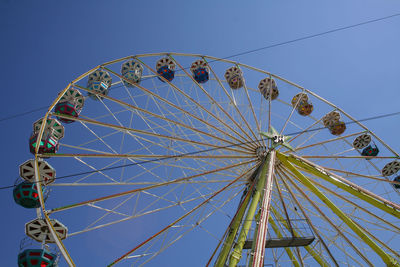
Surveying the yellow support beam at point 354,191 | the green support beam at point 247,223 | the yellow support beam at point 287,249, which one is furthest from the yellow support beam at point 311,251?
the yellow support beam at point 354,191

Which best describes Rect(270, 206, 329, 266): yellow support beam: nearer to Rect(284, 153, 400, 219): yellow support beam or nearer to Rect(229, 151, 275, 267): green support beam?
Rect(229, 151, 275, 267): green support beam

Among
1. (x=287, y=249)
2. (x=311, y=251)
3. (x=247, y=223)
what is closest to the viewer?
(x=247, y=223)

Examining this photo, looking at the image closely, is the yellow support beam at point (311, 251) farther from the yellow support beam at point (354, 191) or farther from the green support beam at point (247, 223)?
the yellow support beam at point (354, 191)

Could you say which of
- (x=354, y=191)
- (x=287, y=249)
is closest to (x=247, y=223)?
(x=354, y=191)

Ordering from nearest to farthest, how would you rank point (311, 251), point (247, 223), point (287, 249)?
1. point (247, 223)
2. point (311, 251)
3. point (287, 249)

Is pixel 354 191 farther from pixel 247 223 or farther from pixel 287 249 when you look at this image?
pixel 287 249

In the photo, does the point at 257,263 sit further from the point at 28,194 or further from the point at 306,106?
the point at 306,106

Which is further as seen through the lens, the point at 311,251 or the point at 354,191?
the point at 311,251

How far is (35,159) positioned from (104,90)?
539 centimetres

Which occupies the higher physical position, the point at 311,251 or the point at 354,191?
the point at 354,191

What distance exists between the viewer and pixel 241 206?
1338cm

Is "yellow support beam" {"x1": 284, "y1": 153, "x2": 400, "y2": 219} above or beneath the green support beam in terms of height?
above

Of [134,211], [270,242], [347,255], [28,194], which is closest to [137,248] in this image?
[134,211]

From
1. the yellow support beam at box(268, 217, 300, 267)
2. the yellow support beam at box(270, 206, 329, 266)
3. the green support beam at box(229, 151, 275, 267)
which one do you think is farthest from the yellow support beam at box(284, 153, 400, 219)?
the yellow support beam at box(268, 217, 300, 267)
